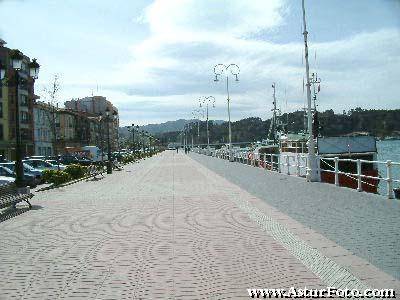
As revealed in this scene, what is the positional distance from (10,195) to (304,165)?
17250 millimetres

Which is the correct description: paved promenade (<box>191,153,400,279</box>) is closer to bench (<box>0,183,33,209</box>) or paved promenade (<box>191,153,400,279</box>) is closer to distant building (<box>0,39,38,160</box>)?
bench (<box>0,183,33,209</box>)

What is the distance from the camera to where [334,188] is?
16.8m

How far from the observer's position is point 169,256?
24.5 feet

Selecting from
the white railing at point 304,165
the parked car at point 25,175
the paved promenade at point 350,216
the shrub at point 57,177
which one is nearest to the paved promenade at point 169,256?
the paved promenade at point 350,216

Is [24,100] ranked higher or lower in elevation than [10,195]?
higher

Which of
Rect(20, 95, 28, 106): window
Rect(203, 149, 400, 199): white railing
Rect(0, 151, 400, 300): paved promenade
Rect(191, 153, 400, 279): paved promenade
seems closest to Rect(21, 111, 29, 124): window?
Rect(20, 95, 28, 106): window

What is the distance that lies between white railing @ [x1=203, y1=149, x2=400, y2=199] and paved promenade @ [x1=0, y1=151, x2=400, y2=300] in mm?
3686

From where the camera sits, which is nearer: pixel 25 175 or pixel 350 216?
pixel 350 216

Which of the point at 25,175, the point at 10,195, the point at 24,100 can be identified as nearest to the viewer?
the point at 10,195

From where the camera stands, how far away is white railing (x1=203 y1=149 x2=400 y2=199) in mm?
13370

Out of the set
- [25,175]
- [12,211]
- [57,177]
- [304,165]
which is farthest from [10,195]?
[304,165]

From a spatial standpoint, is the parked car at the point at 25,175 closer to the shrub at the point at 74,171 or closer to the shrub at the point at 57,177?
the shrub at the point at 57,177

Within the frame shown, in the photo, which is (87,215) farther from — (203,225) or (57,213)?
(203,225)

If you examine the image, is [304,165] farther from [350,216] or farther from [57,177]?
[350,216]
